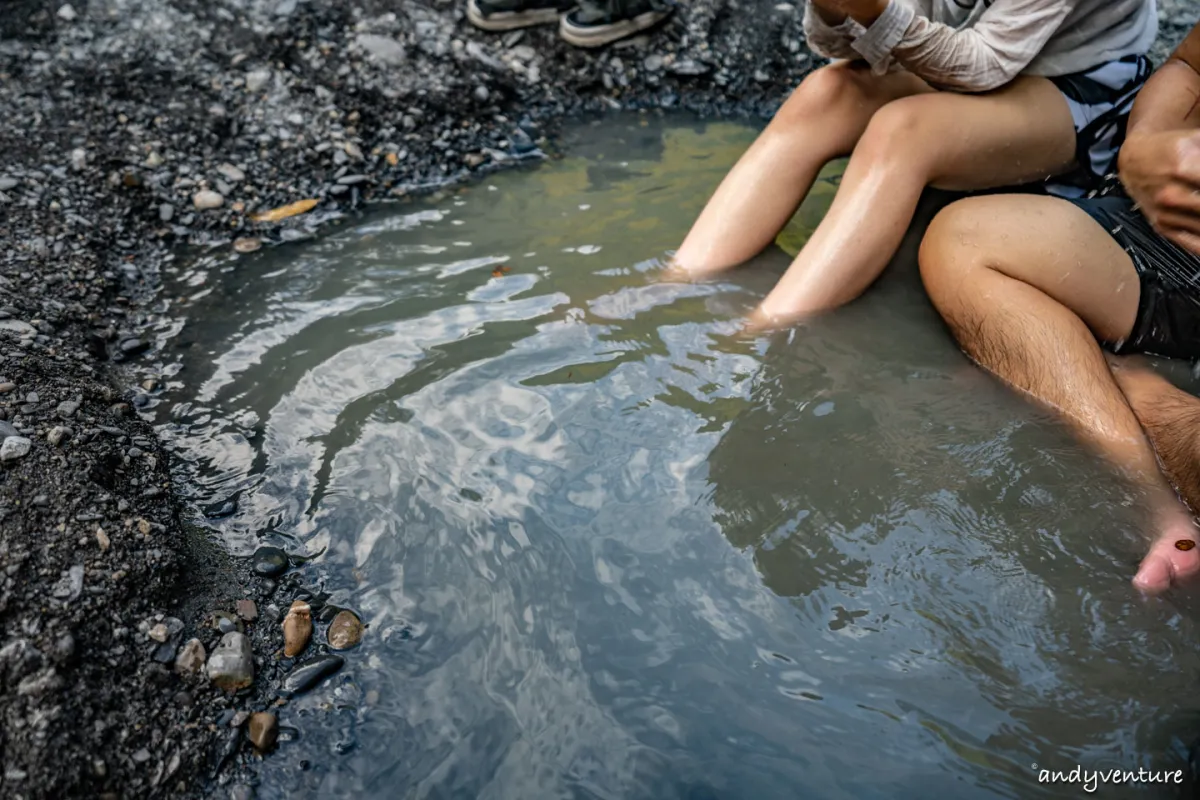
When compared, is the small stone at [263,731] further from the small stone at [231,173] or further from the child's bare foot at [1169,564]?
the small stone at [231,173]

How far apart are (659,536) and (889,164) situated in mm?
1327

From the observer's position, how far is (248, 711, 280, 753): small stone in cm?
150

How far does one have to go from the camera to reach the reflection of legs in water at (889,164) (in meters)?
2.34

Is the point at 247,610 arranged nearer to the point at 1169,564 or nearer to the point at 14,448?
the point at 14,448

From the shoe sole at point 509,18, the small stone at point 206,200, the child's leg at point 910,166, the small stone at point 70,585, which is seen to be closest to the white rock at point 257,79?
the small stone at point 206,200

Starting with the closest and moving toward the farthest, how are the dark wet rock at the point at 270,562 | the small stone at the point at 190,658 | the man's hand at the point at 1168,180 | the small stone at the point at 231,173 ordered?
the small stone at the point at 190,658 < the dark wet rock at the point at 270,562 < the man's hand at the point at 1168,180 < the small stone at the point at 231,173

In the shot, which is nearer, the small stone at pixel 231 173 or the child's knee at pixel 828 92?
the child's knee at pixel 828 92

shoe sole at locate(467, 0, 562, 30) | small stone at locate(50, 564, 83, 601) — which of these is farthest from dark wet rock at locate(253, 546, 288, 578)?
shoe sole at locate(467, 0, 562, 30)

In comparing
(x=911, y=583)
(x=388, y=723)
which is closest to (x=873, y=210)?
(x=911, y=583)

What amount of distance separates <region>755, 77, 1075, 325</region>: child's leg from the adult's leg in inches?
3.6

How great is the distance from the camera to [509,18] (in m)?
4.13

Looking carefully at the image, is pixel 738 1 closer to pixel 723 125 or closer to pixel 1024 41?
pixel 723 125

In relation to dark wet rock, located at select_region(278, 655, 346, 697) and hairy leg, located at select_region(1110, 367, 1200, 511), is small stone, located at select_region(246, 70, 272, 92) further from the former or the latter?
hairy leg, located at select_region(1110, 367, 1200, 511)

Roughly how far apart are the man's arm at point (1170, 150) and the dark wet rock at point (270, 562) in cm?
234
